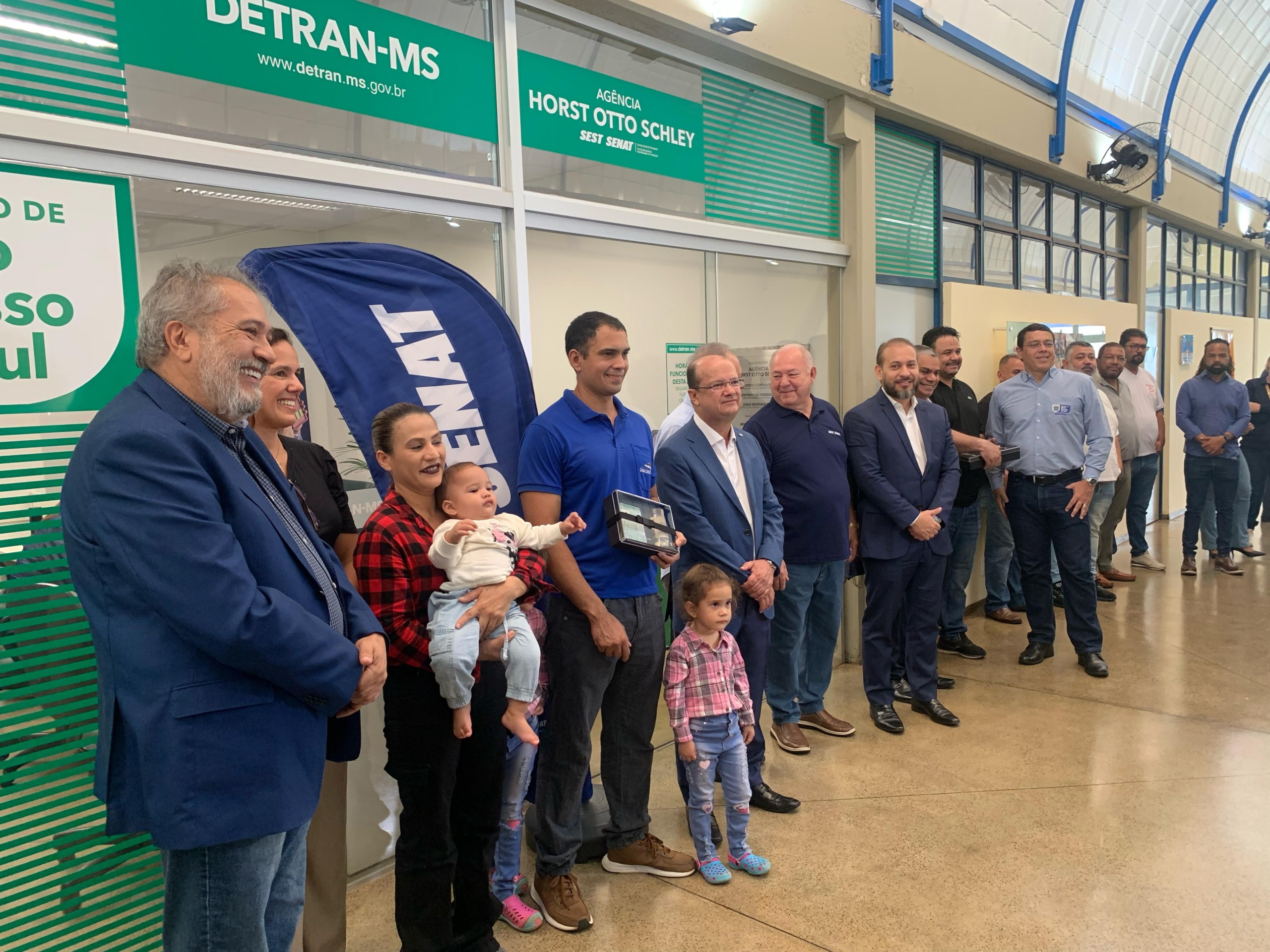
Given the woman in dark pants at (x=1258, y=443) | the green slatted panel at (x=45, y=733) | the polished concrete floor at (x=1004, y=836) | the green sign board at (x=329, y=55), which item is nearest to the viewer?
the green slatted panel at (x=45, y=733)

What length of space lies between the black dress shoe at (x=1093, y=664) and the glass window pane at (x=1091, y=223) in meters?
4.94

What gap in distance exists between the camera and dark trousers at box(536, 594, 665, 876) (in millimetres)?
2799

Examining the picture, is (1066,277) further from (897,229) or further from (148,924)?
(148,924)

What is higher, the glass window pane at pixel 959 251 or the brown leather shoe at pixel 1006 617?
the glass window pane at pixel 959 251

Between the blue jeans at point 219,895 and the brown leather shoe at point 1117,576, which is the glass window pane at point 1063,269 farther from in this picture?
the blue jeans at point 219,895

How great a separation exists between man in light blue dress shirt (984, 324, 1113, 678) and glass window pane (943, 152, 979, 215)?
1708mm

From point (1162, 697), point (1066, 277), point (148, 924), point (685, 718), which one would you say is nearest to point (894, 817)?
point (685, 718)

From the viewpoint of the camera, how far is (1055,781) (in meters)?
3.62

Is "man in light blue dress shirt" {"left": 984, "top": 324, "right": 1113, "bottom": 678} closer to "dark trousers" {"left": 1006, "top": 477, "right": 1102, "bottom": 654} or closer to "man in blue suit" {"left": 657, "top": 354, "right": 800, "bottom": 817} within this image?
"dark trousers" {"left": 1006, "top": 477, "right": 1102, "bottom": 654}

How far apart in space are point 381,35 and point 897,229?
385 cm

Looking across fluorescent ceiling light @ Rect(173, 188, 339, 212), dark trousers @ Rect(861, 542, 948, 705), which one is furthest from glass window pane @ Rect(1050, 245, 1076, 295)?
fluorescent ceiling light @ Rect(173, 188, 339, 212)

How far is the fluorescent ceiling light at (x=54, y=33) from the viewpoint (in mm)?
2135

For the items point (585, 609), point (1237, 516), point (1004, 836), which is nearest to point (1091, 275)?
point (1237, 516)

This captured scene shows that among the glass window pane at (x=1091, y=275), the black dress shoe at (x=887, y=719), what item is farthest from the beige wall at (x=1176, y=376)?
the black dress shoe at (x=887, y=719)
